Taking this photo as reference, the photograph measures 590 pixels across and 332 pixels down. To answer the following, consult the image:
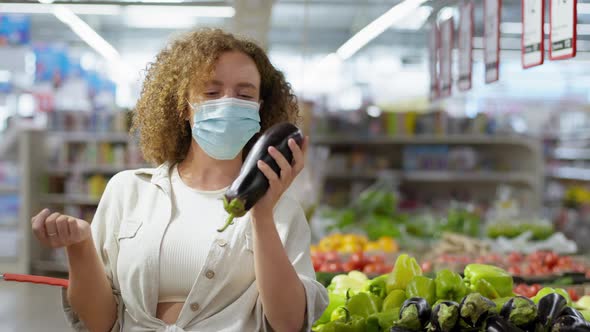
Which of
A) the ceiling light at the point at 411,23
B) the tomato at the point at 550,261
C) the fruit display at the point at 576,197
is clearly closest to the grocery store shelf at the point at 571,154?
the fruit display at the point at 576,197

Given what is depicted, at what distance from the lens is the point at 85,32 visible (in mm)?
11859

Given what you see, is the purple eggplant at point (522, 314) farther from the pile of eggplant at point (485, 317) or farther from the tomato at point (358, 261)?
the tomato at point (358, 261)

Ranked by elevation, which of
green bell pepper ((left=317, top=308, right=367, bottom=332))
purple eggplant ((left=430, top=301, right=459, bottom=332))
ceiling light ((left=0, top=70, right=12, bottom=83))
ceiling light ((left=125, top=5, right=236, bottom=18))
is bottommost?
green bell pepper ((left=317, top=308, right=367, bottom=332))

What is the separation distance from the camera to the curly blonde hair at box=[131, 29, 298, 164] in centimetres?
211

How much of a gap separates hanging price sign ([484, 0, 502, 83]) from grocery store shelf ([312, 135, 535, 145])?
5.77 metres

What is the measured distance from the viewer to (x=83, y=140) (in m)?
11.3

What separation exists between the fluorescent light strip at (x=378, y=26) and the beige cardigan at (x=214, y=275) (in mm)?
6570

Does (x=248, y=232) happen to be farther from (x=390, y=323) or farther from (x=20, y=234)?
(x=20, y=234)

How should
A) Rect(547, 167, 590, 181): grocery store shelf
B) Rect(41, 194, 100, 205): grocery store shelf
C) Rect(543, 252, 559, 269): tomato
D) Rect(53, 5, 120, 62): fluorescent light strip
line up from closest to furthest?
Rect(543, 252, 559, 269): tomato, Rect(53, 5, 120, 62): fluorescent light strip, Rect(41, 194, 100, 205): grocery store shelf, Rect(547, 167, 590, 181): grocery store shelf

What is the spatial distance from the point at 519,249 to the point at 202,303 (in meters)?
4.43

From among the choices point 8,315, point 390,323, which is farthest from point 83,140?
point 390,323

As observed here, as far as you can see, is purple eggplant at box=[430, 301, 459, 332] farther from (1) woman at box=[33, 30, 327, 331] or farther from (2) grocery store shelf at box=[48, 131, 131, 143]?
(2) grocery store shelf at box=[48, 131, 131, 143]

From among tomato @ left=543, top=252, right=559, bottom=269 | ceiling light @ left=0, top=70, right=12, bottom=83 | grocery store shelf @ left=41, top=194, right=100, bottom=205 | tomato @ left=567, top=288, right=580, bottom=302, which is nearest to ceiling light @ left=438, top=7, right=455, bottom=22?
tomato @ left=543, top=252, right=559, bottom=269

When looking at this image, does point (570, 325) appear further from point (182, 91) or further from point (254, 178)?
point (182, 91)
